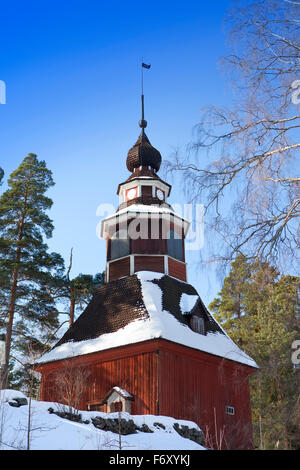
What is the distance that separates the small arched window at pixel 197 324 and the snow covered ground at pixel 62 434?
707 centimetres

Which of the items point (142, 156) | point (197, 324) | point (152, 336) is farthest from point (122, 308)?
point (142, 156)

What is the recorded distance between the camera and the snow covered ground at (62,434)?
870 centimetres

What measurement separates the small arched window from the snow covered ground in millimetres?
7074

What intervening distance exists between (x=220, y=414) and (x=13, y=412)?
10147 millimetres

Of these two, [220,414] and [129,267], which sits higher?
[129,267]

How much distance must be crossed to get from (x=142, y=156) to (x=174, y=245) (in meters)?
5.60

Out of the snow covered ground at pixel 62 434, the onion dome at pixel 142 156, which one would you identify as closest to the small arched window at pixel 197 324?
the snow covered ground at pixel 62 434

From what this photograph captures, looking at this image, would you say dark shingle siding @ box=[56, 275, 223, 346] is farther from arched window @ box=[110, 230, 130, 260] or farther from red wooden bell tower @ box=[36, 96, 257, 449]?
arched window @ box=[110, 230, 130, 260]

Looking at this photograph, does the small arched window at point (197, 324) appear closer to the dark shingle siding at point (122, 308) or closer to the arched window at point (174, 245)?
the dark shingle siding at point (122, 308)

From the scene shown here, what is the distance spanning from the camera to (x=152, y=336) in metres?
16.2

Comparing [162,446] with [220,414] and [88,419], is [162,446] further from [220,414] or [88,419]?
[220,414]

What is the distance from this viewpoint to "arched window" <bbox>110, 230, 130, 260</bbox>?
2120 centimetres

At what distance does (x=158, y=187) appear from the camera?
23734mm

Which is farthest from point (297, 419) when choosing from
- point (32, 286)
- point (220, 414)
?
point (32, 286)
